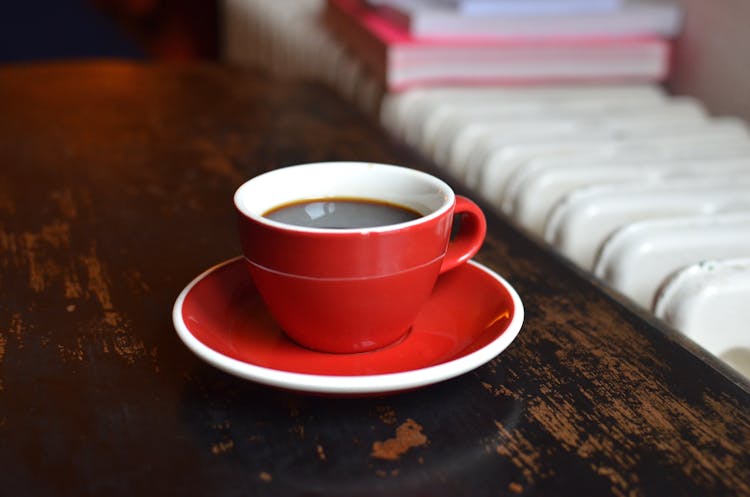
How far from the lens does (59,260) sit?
1.78 ft

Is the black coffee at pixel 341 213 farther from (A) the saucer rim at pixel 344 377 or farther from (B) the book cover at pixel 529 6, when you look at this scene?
(B) the book cover at pixel 529 6

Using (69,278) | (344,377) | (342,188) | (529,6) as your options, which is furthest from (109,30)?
(344,377)

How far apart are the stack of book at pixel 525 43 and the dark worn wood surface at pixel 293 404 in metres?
0.48

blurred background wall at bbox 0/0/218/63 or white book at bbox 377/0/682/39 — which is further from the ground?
white book at bbox 377/0/682/39

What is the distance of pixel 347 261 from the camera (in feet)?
1.20

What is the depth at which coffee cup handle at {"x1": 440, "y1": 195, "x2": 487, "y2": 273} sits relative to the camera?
0.43 meters

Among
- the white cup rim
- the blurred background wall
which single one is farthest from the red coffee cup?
the blurred background wall

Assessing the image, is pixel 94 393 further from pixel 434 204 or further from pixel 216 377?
pixel 434 204

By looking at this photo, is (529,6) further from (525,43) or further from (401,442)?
(401,442)

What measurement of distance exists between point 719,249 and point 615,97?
450mm

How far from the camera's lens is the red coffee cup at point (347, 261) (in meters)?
0.36

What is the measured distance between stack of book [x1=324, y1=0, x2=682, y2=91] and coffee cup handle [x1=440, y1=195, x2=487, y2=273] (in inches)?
24.6

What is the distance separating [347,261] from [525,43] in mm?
760

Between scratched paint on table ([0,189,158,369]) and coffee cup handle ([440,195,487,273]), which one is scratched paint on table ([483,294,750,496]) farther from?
scratched paint on table ([0,189,158,369])
